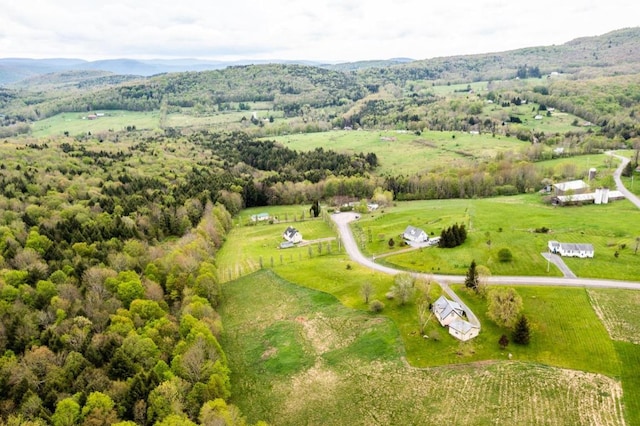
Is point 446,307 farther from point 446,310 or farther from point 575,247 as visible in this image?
point 575,247

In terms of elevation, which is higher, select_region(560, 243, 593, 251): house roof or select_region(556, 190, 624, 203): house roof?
select_region(556, 190, 624, 203): house roof

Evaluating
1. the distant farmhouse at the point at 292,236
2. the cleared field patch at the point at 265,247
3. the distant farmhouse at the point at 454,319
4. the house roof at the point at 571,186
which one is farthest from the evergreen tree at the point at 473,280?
A: the house roof at the point at 571,186

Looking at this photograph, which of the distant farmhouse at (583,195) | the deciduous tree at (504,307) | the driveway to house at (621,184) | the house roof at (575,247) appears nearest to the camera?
the deciduous tree at (504,307)

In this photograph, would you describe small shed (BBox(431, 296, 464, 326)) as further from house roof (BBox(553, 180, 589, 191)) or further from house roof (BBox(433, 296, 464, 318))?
house roof (BBox(553, 180, 589, 191))

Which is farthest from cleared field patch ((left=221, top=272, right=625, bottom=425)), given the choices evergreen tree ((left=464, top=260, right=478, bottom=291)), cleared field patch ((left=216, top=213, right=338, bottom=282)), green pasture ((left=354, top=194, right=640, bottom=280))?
green pasture ((left=354, top=194, right=640, bottom=280))

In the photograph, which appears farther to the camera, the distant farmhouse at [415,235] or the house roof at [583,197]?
the house roof at [583,197]

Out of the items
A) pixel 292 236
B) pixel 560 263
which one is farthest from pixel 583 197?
pixel 292 236

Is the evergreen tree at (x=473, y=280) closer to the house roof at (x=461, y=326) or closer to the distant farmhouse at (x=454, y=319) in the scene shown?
the distant farmhouse at (x=454, y=319)
